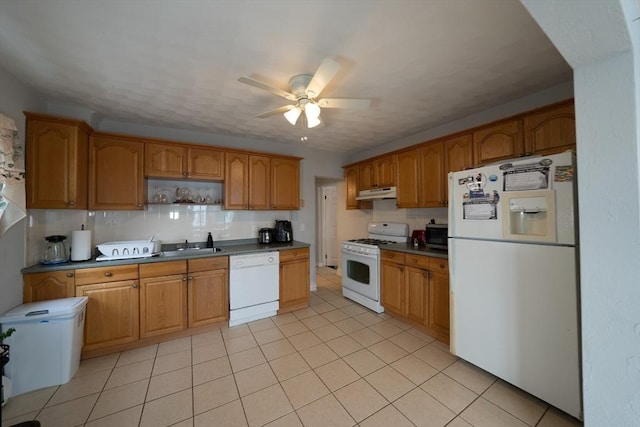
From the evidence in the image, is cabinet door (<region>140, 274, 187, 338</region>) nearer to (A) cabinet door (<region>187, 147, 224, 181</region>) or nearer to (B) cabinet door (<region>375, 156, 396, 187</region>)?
(A) cabinet door (<region>187, 147, 224, 181</region>)

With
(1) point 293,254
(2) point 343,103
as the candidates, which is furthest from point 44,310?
(2) point 343,103

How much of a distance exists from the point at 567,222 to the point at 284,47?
217 cm

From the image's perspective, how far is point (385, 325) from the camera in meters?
2.76

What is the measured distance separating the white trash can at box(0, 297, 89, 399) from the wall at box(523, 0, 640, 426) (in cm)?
339

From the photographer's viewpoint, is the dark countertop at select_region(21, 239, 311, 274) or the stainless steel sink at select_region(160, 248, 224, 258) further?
the stainless steel sink at select_region(160, 248, 224, 258)

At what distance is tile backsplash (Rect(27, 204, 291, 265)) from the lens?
2.23 m

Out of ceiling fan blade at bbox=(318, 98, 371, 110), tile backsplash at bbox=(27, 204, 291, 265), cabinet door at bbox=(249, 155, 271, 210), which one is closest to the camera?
ceiling fan blade at bbox=(318, 98, 371, 110)

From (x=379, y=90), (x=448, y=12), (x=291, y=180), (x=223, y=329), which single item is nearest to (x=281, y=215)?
(x=291, y=180)

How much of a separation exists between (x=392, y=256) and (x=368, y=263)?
15.0 inches

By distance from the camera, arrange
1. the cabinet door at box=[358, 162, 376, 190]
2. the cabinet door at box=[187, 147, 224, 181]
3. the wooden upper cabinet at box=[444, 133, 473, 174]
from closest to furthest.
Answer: the wooden upper cabinet at box=[444, 133, 473, 174]
the cabinet door at box=[187, 147, 224, 181]
the cabinet door at box=[358, 162, 376, 190]

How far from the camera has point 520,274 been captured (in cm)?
165

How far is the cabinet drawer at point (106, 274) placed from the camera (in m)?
2.10

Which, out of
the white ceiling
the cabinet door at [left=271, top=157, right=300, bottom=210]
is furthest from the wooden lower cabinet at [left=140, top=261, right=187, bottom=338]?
the white ceiling

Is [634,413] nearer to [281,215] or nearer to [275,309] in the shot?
[275,309]
